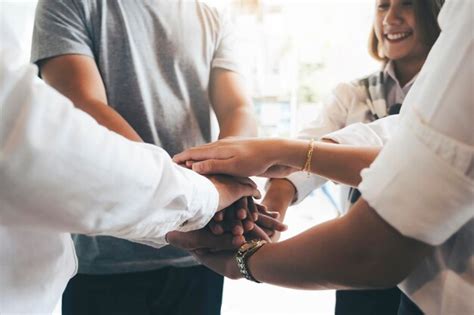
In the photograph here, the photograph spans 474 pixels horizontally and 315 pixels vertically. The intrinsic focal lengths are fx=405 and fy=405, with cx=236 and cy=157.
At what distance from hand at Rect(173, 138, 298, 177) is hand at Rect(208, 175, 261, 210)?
0.02 m

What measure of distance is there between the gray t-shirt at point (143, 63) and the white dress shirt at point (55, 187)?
449mm

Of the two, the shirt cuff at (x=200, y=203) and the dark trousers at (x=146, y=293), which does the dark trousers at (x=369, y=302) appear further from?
the shirt cuff at (x=200, y=203)

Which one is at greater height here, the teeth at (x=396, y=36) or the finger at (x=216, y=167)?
the teeth at (x=396, y=36)

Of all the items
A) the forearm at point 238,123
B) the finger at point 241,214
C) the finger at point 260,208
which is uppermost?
the forearm at point 238,123

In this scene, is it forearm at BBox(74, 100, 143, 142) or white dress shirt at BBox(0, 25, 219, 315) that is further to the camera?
forearm at BBox(74, 100, 143, 142)

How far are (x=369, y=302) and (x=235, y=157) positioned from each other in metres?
0.55

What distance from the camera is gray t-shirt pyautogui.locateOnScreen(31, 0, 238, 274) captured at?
0.93 metres

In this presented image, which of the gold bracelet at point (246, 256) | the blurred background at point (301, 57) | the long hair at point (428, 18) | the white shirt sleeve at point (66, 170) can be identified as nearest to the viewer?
the white shirt sleeve at point (66, 170)

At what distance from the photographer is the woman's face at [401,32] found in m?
1.22

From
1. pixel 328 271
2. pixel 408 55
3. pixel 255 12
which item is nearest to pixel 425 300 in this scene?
pixel 328 271

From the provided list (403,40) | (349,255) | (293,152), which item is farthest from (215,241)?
(403,40)

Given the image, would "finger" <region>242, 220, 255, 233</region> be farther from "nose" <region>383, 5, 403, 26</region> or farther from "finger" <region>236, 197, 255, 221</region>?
"nose" <region>383, 5, 403, 26</region>

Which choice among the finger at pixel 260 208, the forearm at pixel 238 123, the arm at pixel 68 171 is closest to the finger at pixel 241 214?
the finger at pixel 260 208

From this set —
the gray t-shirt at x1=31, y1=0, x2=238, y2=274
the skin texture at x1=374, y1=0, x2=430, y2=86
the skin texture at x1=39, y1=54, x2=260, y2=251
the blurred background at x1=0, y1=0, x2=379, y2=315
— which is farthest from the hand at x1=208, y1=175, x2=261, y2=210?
the blurred background at x1=0, y1=0, x2=379, y2=315
